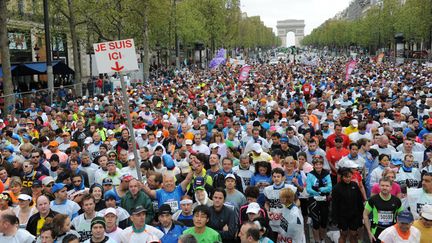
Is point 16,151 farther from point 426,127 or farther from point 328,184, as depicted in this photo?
point 426,127

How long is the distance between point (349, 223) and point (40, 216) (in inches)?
170

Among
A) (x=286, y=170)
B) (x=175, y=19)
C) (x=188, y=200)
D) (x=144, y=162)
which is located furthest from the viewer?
(x=175, y=19)

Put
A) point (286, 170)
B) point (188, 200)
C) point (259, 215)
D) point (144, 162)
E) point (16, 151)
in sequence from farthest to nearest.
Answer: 1. point (16, 151)
2. point (144, 162)
3. point (286, 170)
4. point (188, 200)
5. point (259, 215)

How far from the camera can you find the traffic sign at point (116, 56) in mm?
7195

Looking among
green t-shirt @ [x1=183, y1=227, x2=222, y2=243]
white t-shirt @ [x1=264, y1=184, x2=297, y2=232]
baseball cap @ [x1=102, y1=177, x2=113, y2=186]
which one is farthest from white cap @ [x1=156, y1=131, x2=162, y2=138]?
green t-shirt @ [x1=183, y1=227, x2=222, y2=243]

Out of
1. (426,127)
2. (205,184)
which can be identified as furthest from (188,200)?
(426,127)

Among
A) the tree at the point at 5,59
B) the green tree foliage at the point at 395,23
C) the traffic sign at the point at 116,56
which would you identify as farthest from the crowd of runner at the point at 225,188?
the green tree foliage at the point at 395,23

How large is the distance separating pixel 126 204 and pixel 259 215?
1.97 metres

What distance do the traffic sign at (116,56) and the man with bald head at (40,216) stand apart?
1.98m

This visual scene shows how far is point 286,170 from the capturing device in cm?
791

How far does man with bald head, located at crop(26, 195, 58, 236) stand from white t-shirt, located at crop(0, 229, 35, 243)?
40cm

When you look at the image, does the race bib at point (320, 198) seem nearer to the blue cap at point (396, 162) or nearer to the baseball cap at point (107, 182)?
the blue cap at point (396, 162)

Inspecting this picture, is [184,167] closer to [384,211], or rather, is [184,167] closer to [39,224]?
[39,224]

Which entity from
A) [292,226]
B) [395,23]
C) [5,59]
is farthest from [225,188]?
[395,23]
